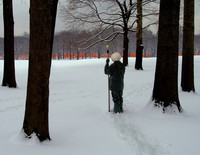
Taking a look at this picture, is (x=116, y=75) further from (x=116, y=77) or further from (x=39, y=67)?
(x=39, y=67)

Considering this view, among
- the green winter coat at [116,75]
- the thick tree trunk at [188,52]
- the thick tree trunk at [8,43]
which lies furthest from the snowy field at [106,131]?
the thick tree trunk at [8,43]

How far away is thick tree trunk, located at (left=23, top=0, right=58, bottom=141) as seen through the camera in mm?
2954

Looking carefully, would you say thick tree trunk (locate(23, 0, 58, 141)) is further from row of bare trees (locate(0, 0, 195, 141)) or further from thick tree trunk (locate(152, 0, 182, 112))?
thick tree trunk (locate(152, 0, 182, 112))

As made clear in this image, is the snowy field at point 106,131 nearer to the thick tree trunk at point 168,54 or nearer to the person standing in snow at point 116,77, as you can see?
the thick tree trunk at point 168,54

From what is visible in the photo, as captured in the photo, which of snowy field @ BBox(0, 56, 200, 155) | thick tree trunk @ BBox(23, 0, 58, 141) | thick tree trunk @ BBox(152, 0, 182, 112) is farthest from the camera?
thick tree trunk @ BBox(152, 0, 182, 112)

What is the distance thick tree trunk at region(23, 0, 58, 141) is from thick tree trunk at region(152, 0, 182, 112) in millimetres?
3179

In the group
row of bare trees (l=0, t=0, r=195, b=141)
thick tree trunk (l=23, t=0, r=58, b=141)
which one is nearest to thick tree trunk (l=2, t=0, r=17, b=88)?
row of bare trees (l=0, t=0, r=195, b=141)

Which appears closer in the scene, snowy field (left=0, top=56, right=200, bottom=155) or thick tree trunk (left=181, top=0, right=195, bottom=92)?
snowy field (left=0, top=56, right=200, bottom=155)

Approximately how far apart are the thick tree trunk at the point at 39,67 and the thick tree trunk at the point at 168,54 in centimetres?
318

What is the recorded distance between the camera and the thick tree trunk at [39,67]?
2954 millimetres

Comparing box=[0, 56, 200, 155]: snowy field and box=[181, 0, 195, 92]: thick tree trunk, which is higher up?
box=[181, 0, 195, 92]: thick tree trunk

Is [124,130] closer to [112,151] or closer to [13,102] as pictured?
[112,151]

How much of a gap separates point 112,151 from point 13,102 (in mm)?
4858

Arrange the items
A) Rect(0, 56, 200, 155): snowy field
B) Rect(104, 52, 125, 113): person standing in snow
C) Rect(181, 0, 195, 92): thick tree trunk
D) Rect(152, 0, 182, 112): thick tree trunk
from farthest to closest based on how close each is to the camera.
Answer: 1. Rect(181, 0, 195, 92): thick tree trunk
2. Rect(104, 52, 125, 113): person standing in snow
3. Rect(152, 0, 182, 112): thick tree trunk
4. Rect(0, 56, 200, 155): snowy field
